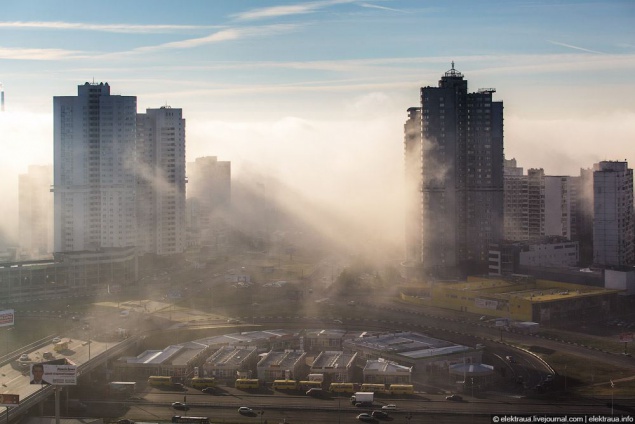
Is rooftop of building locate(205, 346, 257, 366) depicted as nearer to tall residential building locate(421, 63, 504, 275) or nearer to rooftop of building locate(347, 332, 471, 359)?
rooftop of building locate(347, 332, 471, 359)

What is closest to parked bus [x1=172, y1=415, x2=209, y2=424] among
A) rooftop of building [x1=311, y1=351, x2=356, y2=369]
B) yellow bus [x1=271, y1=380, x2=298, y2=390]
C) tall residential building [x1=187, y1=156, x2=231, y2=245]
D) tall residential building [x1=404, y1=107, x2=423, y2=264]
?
yellow bus [x1=271, y1=380, x2=298, y2=390]

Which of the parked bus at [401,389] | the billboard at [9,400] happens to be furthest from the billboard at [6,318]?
the parked bus at [401,389]

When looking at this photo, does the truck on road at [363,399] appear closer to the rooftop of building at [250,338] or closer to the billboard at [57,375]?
the billboard at [57,375]

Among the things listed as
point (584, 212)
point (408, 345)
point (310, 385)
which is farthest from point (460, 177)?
point (310, 385)

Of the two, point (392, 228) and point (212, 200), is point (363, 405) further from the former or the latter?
point (212, 200)

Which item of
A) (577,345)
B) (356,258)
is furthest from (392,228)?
(577,345)
